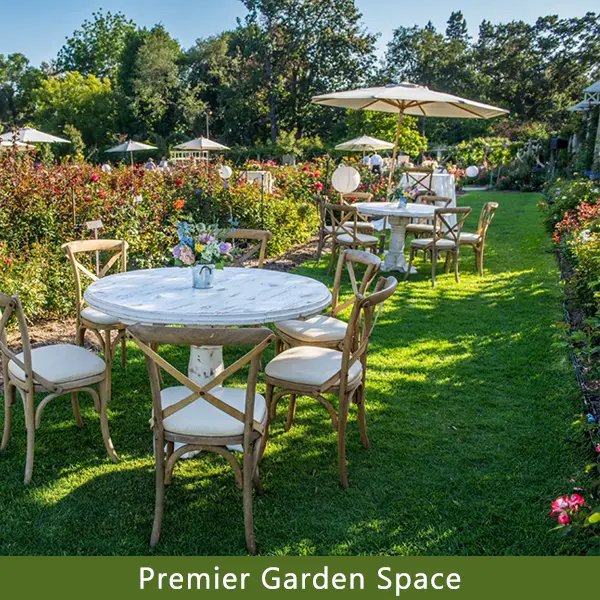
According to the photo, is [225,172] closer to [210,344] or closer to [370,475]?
[370,475]

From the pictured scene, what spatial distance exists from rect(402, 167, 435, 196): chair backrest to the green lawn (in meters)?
5.25

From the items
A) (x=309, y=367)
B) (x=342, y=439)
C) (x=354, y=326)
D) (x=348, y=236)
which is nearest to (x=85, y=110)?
(x=348, y=236)

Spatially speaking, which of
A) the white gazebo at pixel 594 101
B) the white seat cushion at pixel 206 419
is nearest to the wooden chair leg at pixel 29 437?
the white seat cushion at pixel 206 419

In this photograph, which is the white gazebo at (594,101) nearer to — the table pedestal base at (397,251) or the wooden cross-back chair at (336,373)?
the table pedestal base at (397,251)

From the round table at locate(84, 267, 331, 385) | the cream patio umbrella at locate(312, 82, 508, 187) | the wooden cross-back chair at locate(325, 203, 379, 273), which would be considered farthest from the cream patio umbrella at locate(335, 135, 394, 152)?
the round table at locate(84, 267, 331, 385)

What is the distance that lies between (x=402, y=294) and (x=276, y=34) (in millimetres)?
32351

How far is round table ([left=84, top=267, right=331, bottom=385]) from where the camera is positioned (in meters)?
2.52

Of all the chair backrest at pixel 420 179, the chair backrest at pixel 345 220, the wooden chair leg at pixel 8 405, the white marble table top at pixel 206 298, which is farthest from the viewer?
the chair backrest at pixel 420 179

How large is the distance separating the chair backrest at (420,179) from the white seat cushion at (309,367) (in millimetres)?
6514

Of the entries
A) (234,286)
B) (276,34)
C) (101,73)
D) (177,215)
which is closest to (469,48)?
(276,34)
